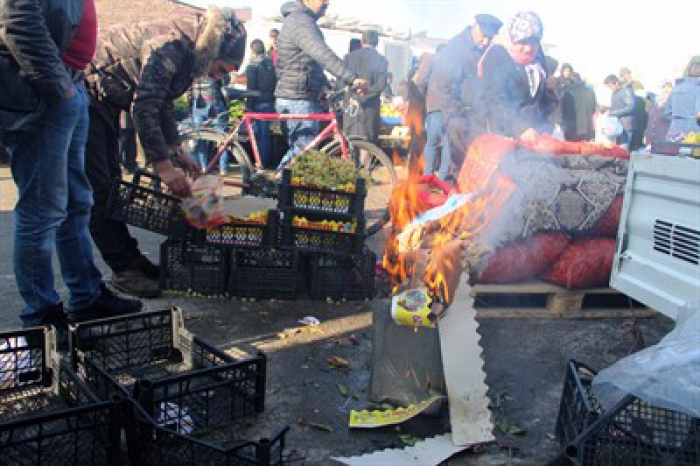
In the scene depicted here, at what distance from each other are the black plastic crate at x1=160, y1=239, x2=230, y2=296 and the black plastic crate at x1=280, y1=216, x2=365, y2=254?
0.44 metres

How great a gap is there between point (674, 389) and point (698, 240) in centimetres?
115

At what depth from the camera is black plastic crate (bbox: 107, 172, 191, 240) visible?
430cm

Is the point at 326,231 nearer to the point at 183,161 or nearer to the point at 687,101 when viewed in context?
the point at 183,161

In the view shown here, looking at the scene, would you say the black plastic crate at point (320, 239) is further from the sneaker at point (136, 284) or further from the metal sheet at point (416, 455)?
the metal sheet at point (416, 455)

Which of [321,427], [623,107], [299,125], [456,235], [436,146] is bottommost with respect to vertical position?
[321,427]

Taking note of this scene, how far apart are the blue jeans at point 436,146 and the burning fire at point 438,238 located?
8.31ft

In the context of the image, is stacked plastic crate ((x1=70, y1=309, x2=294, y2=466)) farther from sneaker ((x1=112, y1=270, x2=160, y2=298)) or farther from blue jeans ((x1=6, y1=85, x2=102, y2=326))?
sneaker ((x1=112, y1=270, x2=160, y2=298))

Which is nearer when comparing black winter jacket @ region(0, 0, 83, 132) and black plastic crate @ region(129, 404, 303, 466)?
black plastic crate @ region(129, 404, 303, 466)

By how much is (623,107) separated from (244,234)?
10650mm

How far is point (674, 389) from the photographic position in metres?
2.07

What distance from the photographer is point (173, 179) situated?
4.07 m

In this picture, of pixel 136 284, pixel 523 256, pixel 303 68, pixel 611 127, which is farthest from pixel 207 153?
pixel 611 127

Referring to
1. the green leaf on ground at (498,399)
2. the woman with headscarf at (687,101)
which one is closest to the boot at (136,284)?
the green leaf on ground at (498,399)

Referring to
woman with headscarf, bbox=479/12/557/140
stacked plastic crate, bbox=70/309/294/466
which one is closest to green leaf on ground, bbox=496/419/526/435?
stacked plastic crate, bbox=70/309/294/466
